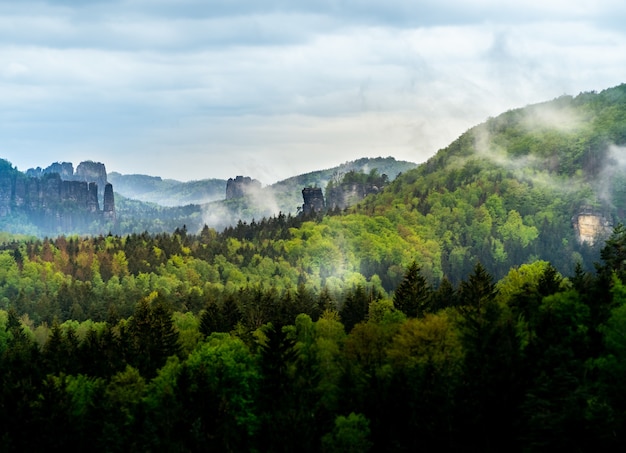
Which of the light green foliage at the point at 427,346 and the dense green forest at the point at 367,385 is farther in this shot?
the light green foliage at the point at 427,346

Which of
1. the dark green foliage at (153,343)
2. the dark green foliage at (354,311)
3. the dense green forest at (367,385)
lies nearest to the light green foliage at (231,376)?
the dense green forest at (367,385)

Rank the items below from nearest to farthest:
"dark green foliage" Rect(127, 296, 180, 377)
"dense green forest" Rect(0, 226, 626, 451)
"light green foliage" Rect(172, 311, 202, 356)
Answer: "dense green forest" Rect(0, 226, 626, 451), "dark green foliage" Rect(127, 296, 180, 377), "light green foliage" Rect(172, 311, 202, 356)

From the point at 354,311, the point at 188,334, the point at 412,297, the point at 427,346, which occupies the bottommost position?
the point at 188,334

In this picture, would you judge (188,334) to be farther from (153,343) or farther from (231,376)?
Result: (231,376)

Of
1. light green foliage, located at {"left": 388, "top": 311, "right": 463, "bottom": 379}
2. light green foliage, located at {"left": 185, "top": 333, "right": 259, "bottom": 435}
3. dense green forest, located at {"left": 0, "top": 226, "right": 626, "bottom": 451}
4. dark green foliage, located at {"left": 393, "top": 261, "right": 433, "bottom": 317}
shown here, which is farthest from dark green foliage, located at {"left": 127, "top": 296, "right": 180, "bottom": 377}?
light green foliage, located at {"left": 388, "top": 311, "right": 463, "bottom": 379}

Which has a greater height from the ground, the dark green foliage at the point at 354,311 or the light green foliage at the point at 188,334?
the dark green foliage at the point at 354,311

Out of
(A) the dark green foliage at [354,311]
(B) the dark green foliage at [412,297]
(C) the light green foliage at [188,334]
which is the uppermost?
(B) the dark green foliage at [412,297]

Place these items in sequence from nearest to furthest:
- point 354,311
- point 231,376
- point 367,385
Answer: point 367,385 → point 231,376 → point 354,311

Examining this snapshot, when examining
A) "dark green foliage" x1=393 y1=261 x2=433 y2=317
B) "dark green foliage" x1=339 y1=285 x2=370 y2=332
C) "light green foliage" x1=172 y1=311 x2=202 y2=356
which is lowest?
"light green foliage" x1=172 y1=311 x2=202 y2=356

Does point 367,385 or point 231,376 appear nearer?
point 367,385

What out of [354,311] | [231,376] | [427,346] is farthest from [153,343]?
[427,346]

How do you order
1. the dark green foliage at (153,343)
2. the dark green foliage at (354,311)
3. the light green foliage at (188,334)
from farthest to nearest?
the dark green foliage at (354,311), the light green foliage at (188,334), the dark green foliage at (153,343)

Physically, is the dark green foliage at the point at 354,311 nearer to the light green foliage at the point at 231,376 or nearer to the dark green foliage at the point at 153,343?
the dark green foliage at the point at 153,343

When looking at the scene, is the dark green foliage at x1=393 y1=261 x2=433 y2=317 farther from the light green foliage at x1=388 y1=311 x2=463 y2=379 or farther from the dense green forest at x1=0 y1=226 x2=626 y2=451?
the light green foliage at x1=388 y1=311 x2=463 y2=379
